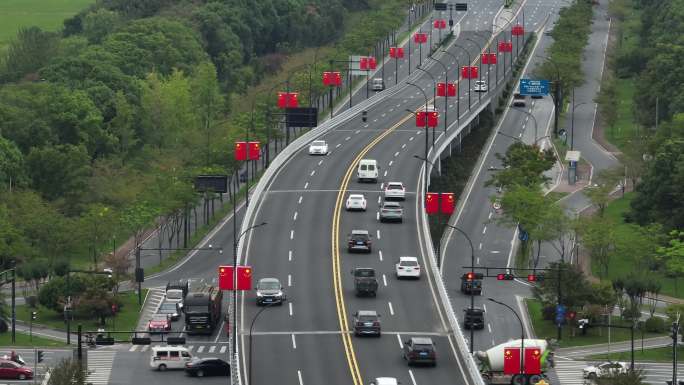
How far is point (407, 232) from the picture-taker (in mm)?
144250

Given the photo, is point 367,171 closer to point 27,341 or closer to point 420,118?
point 420,118

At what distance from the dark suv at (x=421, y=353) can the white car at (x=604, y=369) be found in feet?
36.8

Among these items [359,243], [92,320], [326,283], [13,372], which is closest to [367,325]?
[326,283]

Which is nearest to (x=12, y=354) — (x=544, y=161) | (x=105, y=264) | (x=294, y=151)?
(x=105, y=264)

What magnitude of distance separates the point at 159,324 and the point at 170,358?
32.7 feet

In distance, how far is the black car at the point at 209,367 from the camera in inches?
4572

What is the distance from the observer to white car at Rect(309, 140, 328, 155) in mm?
178500

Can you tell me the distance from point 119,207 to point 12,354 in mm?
52472

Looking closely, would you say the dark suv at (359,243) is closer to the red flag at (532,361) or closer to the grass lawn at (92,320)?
the grass lawn at (92,320)

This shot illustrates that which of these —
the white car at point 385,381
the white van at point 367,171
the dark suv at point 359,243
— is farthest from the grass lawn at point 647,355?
the white van at point 367,171

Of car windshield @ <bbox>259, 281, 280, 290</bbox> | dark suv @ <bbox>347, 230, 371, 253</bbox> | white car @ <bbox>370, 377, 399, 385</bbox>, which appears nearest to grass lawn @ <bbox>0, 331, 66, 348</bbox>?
car windshield @ <bbox>259, 281, 280, 290</bbox>

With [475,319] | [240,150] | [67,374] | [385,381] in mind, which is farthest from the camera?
[240,150]

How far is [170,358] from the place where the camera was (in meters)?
119

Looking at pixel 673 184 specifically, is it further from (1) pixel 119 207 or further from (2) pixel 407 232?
(1) pixel 119 207
